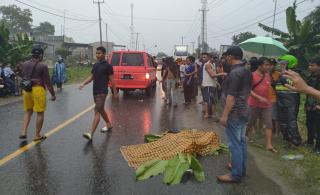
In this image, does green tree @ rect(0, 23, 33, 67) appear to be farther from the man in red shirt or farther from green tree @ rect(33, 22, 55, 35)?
green tree @ rect(33, 22, 55, 35)

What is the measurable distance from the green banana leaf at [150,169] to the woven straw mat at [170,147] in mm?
361

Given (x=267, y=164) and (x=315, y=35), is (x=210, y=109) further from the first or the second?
(x=315, y=35)

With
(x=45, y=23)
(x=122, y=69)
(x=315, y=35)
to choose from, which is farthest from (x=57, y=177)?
(x=45, y=23)

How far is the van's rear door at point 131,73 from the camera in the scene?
16422mm

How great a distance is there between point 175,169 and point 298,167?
223 cm

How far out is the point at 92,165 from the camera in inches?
251

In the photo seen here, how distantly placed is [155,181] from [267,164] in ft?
7.18

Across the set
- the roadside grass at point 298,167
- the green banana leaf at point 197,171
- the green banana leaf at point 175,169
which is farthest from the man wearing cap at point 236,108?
the roadside grass at point 298,167

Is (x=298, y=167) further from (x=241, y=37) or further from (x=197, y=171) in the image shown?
(x=241, y=37)

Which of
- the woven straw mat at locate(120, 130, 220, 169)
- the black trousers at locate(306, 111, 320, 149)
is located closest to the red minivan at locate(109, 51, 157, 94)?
the woven straw mat at locate(120, 130, 220, 169)

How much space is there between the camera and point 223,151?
7.39m

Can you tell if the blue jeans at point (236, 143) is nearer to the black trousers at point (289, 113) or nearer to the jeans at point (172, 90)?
the black trousers at point (289, 113)

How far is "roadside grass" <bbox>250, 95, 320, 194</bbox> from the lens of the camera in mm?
5641

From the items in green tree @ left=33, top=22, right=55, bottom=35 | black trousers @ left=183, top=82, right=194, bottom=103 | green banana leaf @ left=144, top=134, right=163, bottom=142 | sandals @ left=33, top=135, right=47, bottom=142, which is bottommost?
sandals @ left=33, top=135, right=47, bottom=142
